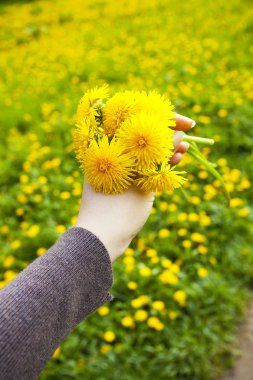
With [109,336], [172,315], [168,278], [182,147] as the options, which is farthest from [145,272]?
[182,147]

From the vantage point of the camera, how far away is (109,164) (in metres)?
0.87

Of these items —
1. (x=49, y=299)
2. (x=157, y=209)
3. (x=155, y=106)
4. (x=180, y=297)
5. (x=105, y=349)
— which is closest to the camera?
(x=49, y=299)

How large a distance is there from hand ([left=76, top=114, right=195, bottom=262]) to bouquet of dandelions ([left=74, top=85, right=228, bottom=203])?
2cm

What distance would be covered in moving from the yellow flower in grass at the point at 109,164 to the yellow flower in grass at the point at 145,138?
0.06ft

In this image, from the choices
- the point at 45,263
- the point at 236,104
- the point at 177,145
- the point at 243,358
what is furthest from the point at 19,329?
the point at 236,104

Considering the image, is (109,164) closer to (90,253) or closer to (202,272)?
A: (90,253)

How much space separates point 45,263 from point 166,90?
9.53ft

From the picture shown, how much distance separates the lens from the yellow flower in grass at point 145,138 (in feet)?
2.83

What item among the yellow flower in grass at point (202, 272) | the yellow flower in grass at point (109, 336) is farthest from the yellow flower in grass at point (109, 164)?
the yellow flower in grass at point (202, 272)

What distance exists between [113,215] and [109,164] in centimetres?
12

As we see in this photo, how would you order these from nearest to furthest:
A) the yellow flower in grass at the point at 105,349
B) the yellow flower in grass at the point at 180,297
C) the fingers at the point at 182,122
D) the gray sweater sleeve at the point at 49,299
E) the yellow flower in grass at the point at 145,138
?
the gray sweater sleeve at the point at 49,299, the yellow flower in grass at the point at 145,138, the fingers at the point at 182,122, the yellow flower in grass at the point at 105,349, the yellow flower in grass at the point at 180,297

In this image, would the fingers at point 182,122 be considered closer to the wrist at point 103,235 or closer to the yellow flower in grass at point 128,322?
the wrist at point 103,235

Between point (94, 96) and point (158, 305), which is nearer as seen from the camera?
point (94, 96)

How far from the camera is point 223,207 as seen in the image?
223 cm
